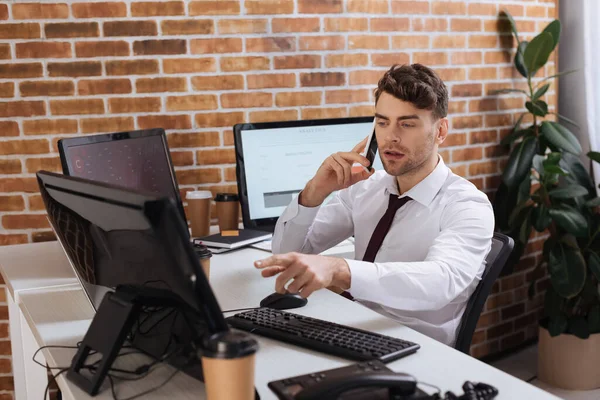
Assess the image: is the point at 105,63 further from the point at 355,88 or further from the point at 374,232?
the point at 374,232

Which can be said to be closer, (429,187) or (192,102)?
(429,187)

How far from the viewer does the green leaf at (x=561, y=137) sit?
335cm

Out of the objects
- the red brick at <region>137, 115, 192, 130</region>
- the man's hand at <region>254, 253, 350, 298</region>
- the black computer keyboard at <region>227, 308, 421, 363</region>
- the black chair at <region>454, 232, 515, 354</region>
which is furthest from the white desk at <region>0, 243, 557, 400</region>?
the red brick at <region>137, 115, 192, 130</region>

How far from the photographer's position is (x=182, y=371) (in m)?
1.35

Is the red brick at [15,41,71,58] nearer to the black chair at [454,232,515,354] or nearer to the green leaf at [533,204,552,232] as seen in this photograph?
the black chair at [454,232,515,354]

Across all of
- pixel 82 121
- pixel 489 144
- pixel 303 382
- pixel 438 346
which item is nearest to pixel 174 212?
pixel 303 382

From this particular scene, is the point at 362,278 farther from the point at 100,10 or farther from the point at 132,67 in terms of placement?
the point at 100,10

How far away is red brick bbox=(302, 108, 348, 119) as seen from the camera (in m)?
3.09

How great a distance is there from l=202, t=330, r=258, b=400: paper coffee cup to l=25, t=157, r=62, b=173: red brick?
185 cm

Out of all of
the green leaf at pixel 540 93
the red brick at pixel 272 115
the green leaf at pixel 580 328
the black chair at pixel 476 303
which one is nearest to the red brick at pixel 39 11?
the red brick at pixel 272 115

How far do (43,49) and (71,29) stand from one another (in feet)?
0.42

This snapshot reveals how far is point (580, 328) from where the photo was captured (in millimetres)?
3289

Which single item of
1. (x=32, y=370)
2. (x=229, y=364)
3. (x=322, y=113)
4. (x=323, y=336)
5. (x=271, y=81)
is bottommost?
(x=32, y=370)

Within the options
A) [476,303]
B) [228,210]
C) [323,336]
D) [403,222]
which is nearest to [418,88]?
[403,222]
